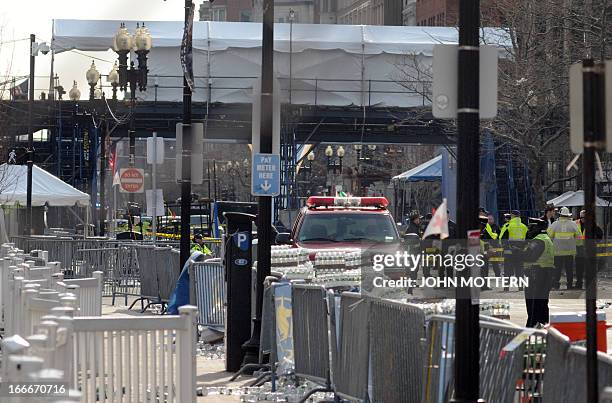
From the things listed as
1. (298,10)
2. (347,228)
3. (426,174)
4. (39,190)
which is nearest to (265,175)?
(347,228)

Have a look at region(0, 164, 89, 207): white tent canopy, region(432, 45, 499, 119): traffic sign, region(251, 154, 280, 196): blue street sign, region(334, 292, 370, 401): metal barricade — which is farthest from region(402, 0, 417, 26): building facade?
region(432, 45, 499, 119): traffic sign

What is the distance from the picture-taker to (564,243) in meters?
27.8

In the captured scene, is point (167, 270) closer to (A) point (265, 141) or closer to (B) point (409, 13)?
(A) point (265, 141)

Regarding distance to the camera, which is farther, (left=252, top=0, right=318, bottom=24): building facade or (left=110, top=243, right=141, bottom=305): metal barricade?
(left=252, top=0, right=318, bottom=24): building facade

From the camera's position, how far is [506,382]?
8.75m

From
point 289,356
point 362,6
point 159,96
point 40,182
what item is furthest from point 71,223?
point 289,356

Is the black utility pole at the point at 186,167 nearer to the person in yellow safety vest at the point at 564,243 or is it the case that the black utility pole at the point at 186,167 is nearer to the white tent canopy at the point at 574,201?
the person in yellow safety vest at the point at 564,243

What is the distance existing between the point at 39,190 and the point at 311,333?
32793 millimetres

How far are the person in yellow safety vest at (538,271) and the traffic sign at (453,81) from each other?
33.6 feet

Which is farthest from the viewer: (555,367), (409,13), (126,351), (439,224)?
(409,13)

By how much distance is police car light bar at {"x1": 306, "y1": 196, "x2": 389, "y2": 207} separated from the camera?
22377 mm

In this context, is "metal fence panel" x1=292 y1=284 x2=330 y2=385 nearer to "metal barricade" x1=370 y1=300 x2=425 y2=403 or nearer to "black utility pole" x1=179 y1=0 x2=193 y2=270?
"metal barricade" x1=370 y1=300 x2=425 y2=403

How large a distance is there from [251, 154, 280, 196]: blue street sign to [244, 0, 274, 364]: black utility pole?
13 centimetres

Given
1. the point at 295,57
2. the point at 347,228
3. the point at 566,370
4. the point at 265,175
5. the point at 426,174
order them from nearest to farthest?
the point at 566,370 < the point at 265,175 < the point at 347,228 < the point at 295,57 < the point at 426,174
